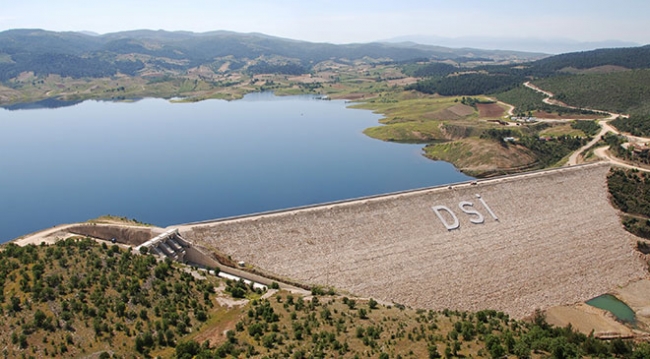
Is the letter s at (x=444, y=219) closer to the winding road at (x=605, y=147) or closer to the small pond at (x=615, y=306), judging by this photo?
the small pond at (x=615, y=306)

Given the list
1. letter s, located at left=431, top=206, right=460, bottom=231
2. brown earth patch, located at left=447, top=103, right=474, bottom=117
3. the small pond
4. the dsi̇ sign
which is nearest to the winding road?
the dsi̇ sign

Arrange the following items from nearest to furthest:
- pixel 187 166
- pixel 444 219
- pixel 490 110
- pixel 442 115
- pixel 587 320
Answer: pixel 587 320, pixel 444 219, pixel 187 166, pixel 490 110, pixel 442 115

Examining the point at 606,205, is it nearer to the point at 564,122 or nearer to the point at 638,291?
the point at 638,291

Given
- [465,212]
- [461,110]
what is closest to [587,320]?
[465,212]

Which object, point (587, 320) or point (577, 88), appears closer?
point (587, 320)

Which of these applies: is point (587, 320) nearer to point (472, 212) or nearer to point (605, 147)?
point (472, 212)

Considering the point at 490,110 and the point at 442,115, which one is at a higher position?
the point at 490,110

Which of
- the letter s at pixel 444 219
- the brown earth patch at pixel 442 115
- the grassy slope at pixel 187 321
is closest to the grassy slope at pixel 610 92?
the brown earth patch at pixel 442 115
